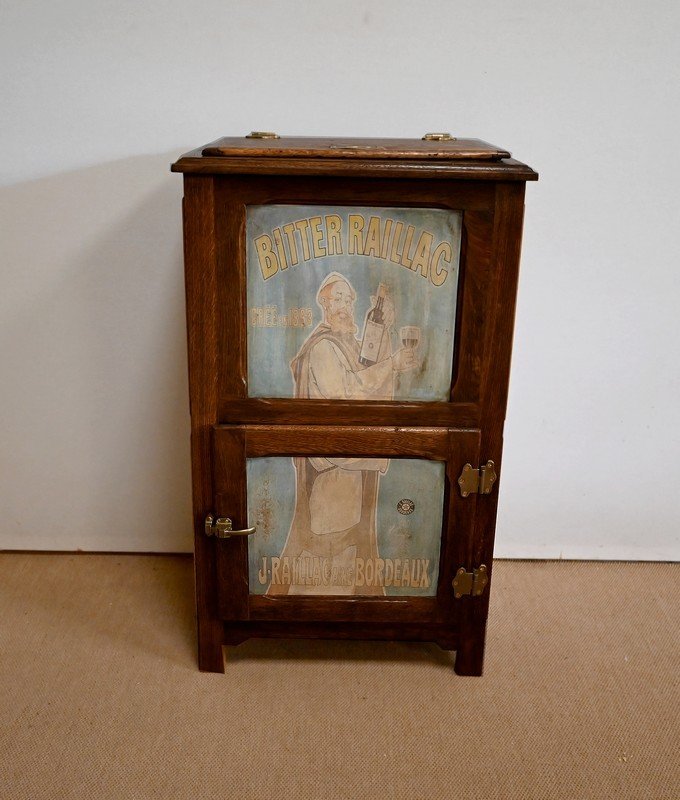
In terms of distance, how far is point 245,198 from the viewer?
4.54 feet

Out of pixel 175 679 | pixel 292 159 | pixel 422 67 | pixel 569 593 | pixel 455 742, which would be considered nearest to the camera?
pixel 292 159

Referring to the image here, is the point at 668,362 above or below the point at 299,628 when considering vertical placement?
above

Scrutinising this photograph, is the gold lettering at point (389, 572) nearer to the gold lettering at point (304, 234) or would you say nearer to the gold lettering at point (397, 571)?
the gold lettering at point (397, 571)

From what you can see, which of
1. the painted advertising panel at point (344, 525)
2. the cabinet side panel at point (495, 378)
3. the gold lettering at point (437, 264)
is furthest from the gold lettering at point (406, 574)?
the gold lettering at point (437, 264)

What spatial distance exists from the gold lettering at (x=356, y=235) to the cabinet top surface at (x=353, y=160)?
0.09 m

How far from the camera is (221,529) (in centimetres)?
153

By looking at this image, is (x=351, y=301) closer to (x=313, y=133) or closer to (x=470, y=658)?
(x=313, y=133)

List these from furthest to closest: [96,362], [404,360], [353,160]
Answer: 1. [96,362]
2. [404,360]
3. [353,160]

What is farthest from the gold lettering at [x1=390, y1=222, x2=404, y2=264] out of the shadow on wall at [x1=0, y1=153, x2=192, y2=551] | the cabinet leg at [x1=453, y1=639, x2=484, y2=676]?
the cabinet leg at [x1=453, y1=639, x2=484, y2=676]

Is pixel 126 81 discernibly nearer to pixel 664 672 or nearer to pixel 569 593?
pixel 569 593

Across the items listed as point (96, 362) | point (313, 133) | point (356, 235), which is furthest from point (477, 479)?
point (96, 362)

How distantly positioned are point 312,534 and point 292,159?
2.35ft

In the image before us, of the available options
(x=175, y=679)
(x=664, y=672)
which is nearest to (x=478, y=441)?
(x=664, y=672)

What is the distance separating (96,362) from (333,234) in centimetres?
87
